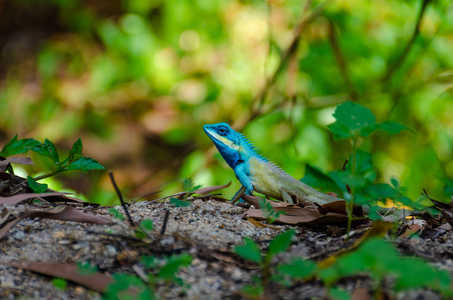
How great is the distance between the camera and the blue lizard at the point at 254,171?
134 inches

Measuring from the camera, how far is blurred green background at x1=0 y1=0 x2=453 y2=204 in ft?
16.7

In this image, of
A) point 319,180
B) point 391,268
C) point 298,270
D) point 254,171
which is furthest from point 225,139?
point 391,268

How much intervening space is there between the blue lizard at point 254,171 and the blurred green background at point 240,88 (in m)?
0.81

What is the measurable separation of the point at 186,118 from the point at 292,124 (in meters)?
1.64

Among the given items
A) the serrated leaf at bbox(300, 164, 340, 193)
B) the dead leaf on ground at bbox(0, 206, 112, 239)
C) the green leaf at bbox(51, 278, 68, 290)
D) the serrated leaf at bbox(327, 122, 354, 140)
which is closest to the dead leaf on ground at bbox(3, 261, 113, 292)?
the green leaf at bbox(51, 278, 68, 290)

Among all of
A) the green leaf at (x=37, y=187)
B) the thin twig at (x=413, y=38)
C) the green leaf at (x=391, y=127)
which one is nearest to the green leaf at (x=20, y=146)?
the green leaf at (x=37, y=187)

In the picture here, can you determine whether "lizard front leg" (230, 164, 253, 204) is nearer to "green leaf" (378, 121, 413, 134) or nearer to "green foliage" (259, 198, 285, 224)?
"green foliage" (259, 198, 285, 224)

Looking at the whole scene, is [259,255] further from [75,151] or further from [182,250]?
[75,151]

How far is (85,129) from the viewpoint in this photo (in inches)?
267

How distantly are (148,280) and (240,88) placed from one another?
415 cm

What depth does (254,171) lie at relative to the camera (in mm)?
3621

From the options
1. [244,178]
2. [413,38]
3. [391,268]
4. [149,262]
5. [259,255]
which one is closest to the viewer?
[391,268]

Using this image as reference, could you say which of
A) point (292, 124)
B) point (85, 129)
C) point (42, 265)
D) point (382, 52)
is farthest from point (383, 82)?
point (42, 265)

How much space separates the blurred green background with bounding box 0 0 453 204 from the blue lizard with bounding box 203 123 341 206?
81 cm
